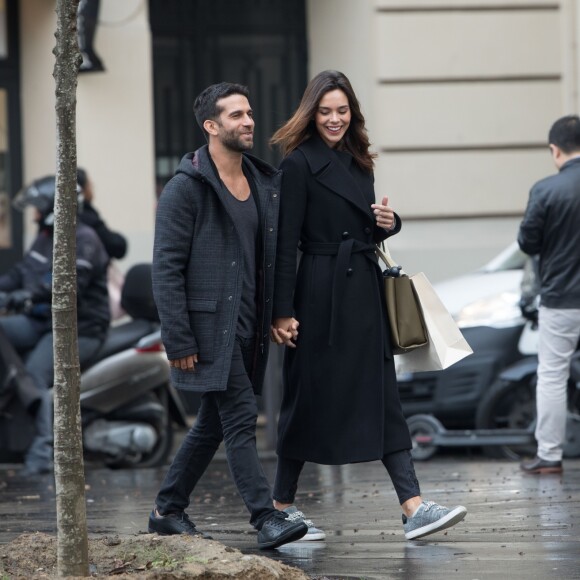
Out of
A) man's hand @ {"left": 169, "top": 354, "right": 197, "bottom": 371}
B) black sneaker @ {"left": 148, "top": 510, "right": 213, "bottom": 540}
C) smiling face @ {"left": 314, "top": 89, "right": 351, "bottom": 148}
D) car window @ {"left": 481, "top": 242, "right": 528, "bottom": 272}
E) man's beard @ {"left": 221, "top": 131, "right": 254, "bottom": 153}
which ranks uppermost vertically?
smiling face @ {"left": 314, "top": 89, "right": 351, "bottom": 148}

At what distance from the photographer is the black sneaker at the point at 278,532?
5.65 meters

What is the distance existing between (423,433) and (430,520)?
154 inches

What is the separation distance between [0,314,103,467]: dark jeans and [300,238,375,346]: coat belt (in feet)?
11.9

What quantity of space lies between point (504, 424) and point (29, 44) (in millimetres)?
5041

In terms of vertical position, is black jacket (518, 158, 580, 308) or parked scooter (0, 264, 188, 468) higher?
black jacket (518, 158, 580, 308)

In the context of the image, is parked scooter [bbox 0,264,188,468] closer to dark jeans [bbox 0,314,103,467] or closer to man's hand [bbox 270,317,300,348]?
dark jeans [bbox 0,314,103,467]

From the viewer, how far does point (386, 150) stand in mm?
12297

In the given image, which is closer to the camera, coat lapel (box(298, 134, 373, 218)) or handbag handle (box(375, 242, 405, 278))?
coat lapel (box(298, 134, 373, 218))

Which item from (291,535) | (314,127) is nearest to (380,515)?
(291,535)

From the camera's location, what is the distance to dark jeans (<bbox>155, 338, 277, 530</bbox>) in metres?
5.76

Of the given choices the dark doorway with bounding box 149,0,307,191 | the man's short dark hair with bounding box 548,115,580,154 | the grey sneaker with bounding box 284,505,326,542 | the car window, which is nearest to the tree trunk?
the grey sneaker with bounding box 284,505,326,542

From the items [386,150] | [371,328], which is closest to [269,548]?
[371,328]

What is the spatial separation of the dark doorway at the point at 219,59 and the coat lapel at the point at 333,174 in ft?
22.0

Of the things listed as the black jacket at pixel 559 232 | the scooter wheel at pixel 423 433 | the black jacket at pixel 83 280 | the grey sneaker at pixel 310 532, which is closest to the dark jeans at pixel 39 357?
the black jacket at pixel 83 280
